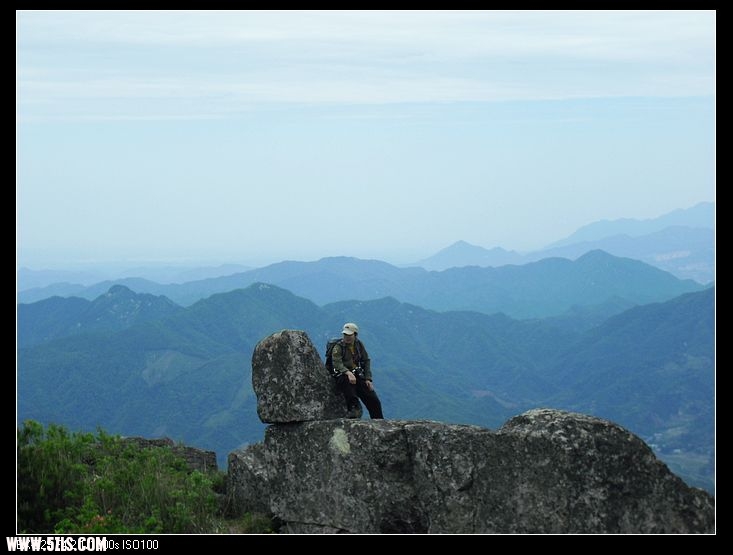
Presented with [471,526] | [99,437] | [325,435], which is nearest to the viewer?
[471,526]

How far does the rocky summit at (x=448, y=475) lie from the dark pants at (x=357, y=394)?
0.68 ft

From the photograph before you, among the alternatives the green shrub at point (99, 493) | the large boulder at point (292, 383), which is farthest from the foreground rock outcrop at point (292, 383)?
the green shrub at point (99, 493)

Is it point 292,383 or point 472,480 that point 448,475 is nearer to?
point 472,480

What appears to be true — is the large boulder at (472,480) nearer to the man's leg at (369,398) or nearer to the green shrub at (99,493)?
the man's leg at (369,398)

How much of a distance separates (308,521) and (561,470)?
4359 mm

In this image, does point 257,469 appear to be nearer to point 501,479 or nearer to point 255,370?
point 255,370

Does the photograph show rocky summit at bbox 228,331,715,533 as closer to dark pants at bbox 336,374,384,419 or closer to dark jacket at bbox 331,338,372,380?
dark pants at bbox 336,374,384,419

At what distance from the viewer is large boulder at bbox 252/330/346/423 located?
49.2 feet

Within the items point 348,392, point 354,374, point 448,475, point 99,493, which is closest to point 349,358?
point 354,374

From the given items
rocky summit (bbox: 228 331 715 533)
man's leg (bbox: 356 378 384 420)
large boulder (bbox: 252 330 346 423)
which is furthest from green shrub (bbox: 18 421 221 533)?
man's leg (bbox: 356 378 384 420)

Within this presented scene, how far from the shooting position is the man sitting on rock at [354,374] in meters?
15.2

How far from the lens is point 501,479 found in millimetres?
13391

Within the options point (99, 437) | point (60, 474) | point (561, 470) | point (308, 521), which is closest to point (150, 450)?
point (99, 437)

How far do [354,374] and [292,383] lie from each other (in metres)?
1.07
